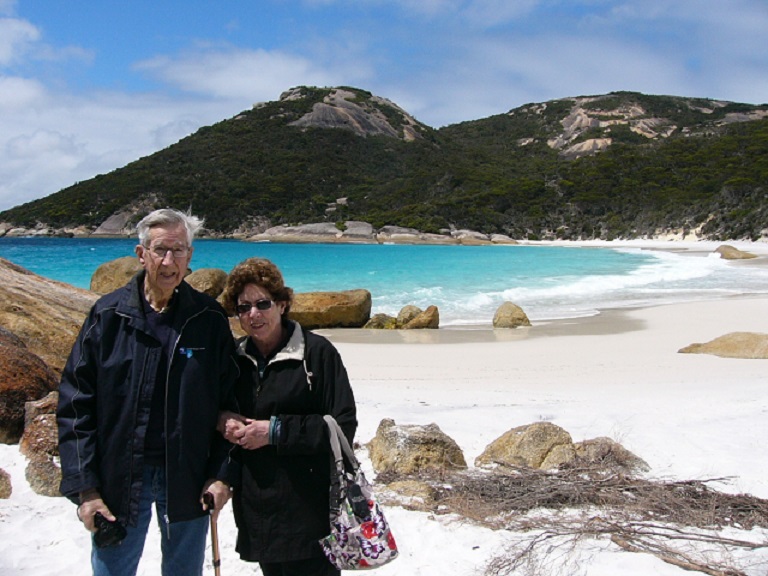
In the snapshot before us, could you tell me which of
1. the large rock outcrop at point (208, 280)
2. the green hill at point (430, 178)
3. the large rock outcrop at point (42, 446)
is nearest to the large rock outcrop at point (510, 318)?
the large rock outcrop at point (208, 280)

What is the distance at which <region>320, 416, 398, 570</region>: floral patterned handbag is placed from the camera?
2.15m

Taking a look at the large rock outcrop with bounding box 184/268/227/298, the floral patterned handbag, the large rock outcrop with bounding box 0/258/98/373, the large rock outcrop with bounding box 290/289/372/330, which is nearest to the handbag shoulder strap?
the floral patterned handbag

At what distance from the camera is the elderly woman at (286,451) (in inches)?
85.9

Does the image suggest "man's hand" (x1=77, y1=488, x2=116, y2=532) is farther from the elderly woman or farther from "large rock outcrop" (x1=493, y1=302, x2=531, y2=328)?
"large rock outcrop" (x1=493, y1=302, x2=531, y2=328)

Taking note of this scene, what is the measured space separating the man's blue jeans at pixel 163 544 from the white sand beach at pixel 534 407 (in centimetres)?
92

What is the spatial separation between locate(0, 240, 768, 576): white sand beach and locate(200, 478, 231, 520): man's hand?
1186 mm

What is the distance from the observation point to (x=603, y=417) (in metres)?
6.14

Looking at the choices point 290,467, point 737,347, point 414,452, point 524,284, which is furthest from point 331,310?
point 290,467

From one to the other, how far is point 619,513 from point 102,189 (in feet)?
336

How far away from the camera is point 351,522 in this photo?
2.17 metres

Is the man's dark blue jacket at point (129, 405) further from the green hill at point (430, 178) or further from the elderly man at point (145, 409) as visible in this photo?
the green hill at point (430, 178)

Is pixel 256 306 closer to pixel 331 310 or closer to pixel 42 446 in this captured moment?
pixel 42 446

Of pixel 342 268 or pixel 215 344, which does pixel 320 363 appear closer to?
pixel 215 344

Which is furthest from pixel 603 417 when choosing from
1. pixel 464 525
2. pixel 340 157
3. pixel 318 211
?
pixel 340 157
